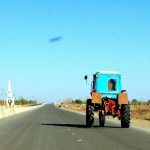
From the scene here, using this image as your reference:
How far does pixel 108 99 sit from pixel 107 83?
1168 mm

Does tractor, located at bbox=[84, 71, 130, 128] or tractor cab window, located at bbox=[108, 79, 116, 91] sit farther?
tractor cab window, located at bbox=[108, 79, 116, 91]

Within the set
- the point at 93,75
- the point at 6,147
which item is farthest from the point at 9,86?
the point at 6,147

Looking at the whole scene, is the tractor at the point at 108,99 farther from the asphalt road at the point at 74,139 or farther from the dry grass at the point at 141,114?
the dry grass at the point at 141,114

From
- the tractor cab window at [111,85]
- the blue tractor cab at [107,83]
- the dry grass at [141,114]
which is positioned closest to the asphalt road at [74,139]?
the blue tractor cab at [107,83]

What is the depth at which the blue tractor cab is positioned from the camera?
3403cm

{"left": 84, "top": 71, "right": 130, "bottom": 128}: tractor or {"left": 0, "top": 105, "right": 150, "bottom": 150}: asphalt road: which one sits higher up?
{"left": 84, "top": 71, "right": 130, "bottom": 128}: tractor

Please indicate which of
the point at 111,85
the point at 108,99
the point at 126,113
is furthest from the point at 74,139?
the point at 111,85

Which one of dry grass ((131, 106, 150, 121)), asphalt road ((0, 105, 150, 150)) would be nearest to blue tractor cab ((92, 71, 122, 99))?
asphalt road ((0, 105, 150, 150))

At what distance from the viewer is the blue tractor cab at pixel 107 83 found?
34.0 m

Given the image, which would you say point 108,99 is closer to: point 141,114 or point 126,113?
point 126,113

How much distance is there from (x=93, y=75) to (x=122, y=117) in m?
3.62

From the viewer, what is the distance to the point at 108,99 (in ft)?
111

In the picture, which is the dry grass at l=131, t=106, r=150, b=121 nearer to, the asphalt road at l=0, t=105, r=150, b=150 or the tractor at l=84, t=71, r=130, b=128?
the tractor at l=84, t=71, r=130, b=128

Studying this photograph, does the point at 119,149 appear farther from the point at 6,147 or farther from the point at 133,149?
the point at 6,147
